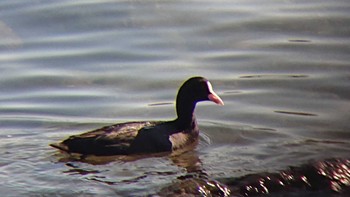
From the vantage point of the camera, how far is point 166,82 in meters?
12.9

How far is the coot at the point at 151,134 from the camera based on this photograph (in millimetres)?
10555

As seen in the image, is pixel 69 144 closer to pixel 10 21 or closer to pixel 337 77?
pixel 337 77

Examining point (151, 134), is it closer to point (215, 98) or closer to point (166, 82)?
point (215, 98)

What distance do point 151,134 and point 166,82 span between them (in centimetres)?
214

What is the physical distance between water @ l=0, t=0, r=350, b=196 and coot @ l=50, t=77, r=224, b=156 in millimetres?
167

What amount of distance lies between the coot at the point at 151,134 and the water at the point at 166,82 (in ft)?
0.55

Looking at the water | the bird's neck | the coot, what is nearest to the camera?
the water

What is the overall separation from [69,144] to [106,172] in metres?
0.57

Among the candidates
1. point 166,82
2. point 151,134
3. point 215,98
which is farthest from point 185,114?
point 166,82

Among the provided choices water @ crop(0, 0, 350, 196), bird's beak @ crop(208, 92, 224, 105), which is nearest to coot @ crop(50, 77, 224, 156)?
bird's beak @ crop(208, 92, 224, 105)

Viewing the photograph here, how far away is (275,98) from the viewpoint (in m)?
12.2

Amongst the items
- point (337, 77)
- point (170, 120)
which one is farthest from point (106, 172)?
point (337, 77)

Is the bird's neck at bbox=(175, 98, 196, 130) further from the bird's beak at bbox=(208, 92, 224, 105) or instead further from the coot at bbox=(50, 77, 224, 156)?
the bird's beak at bbox=(208, 92, 224, 105)

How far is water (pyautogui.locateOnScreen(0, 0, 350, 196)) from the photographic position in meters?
10.2
